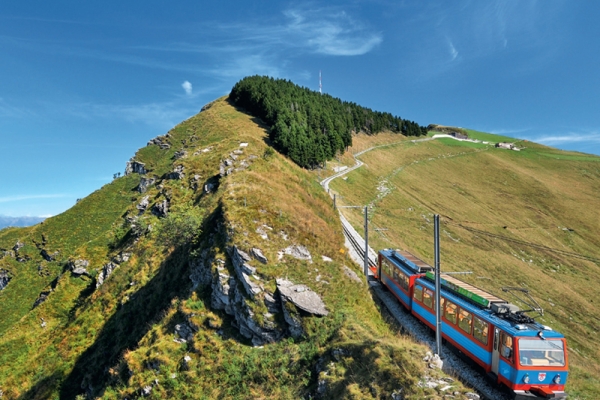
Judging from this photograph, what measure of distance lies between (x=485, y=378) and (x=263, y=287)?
13.1 meters

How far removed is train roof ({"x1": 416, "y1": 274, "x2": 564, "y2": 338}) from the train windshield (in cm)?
33

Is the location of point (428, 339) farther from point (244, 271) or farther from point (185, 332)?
point (185, 332)

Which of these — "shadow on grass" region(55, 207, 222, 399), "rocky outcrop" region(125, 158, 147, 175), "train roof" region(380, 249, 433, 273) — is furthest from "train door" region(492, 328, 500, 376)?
"rocky outcrop" region(125, 158, 147, 175)

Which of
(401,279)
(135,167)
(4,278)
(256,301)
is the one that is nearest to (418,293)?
(401,279)

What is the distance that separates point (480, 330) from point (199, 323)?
648 inches

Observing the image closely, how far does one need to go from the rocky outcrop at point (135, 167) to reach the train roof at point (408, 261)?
2384 inches

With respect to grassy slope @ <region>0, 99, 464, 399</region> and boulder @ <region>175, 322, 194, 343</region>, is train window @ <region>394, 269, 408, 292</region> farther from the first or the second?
boulder @ <region>175, 322, 194, 343</region>

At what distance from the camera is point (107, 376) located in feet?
74.6

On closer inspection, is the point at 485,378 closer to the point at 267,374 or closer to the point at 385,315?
the point at 385,315

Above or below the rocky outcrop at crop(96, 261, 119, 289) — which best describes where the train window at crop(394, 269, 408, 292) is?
above

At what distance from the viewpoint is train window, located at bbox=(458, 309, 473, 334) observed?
1752cm

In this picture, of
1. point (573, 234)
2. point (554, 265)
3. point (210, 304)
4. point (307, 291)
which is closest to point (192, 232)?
point (210, 304)

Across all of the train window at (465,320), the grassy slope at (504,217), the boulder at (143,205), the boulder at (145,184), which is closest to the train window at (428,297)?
the train window at (465,320)

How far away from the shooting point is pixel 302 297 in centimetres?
1947
